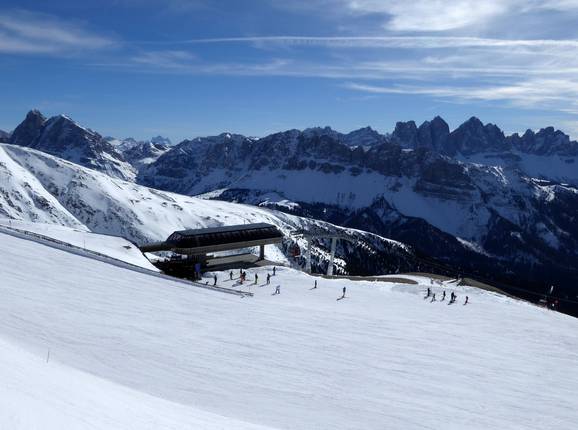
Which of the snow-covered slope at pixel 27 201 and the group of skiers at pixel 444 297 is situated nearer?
the group of skiers at pixel 444 297

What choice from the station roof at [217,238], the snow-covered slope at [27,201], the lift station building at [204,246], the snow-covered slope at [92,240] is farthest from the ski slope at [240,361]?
the snow-covered slope at [27,201]

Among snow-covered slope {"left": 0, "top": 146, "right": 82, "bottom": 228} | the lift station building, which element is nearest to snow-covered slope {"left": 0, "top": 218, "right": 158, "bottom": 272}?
the lift station building

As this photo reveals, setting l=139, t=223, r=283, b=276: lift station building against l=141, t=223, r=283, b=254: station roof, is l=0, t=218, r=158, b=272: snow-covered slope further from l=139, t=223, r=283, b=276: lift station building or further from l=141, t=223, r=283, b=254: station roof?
l=141, t=223, r=283, b=254: station roof

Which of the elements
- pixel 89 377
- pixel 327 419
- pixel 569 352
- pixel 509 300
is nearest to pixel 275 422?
pixel 327 419

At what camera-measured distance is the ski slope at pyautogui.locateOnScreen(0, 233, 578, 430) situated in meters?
16.9

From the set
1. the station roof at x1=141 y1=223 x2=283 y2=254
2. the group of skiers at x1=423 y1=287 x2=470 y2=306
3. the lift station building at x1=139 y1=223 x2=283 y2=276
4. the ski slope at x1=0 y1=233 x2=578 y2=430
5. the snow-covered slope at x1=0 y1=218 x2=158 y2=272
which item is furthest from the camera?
the station roof at x1=141 y1=223 x2=283 y2=254

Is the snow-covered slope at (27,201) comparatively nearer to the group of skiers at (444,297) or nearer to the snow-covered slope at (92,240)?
the snow-covered slope at (92,240)

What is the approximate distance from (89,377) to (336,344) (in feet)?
48.8

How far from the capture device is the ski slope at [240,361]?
16.9 metres

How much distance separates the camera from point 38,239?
4116cm

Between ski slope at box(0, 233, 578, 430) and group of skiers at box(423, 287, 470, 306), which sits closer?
ski slope at box(0, 233, 578, 430)

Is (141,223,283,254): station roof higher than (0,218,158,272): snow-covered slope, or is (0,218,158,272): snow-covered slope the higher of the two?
(141,223,283,254): station roof

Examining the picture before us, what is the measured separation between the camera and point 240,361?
81.8ft

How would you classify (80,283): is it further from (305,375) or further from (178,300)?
(305,375)
